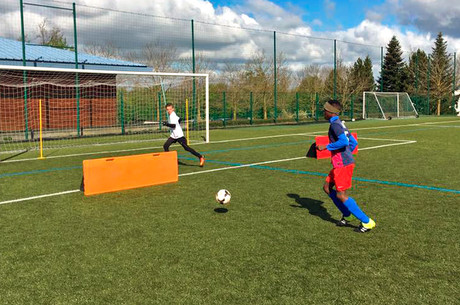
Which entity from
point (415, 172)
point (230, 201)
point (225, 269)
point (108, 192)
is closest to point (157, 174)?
point (108, 192)

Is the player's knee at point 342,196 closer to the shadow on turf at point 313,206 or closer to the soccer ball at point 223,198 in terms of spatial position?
the shadow on turf at point 313,206

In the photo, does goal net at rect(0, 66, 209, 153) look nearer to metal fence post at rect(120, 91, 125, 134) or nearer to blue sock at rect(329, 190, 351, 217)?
metal fence post at rect(120, 91, 125, 134)

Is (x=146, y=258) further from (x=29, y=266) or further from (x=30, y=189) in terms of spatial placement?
(x=30, y=189)

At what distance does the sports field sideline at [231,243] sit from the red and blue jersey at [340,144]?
1.03 m

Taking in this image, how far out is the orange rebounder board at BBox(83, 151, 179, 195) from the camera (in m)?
8.08

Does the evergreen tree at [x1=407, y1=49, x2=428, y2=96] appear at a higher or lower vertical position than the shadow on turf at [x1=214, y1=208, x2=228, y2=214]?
higher

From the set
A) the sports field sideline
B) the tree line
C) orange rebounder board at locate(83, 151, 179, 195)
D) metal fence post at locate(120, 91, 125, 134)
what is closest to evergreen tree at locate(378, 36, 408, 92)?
the tree line

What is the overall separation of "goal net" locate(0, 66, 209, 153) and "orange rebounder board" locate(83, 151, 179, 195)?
10.6 m

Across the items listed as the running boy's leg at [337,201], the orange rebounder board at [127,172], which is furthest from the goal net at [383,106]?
the running boy's leg at [337,201]

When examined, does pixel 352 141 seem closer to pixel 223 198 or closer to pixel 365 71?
pixel 223 198

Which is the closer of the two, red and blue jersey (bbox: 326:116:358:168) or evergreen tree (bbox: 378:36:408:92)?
red and blue jersey (bbox: 326:116:358:168)

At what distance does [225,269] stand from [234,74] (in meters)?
38.7

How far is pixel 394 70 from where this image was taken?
62281mm

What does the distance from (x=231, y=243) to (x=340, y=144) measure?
1.99 m
